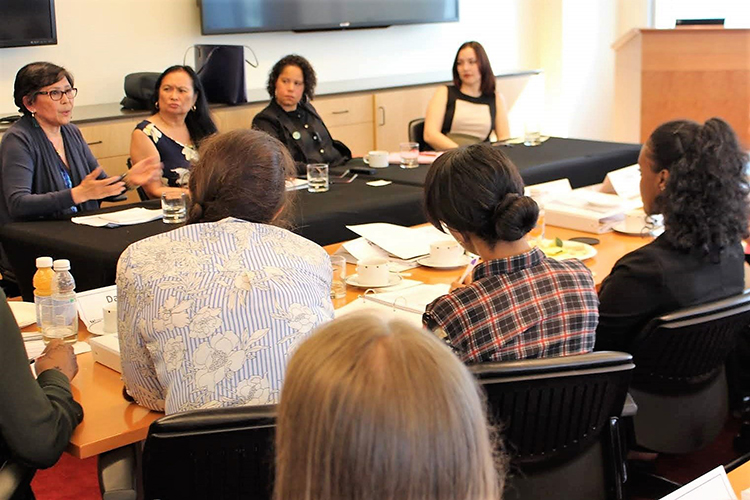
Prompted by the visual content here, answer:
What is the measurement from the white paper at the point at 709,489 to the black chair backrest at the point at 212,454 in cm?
63

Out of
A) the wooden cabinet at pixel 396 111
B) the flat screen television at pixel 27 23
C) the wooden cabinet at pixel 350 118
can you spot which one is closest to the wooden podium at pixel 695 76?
the wooden cabinet at pixel 396 111

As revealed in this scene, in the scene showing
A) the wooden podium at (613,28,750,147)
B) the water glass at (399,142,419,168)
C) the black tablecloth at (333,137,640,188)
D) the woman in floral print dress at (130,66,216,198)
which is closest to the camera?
→ the woman in floral print dress at (130,66,216,198)

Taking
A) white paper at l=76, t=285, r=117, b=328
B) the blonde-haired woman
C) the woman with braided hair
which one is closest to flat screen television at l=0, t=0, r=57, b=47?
white paper at l=76, t=285, r=117, b=328

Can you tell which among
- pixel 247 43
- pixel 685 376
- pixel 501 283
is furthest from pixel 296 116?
pixel 501 283

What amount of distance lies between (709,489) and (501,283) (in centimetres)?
62

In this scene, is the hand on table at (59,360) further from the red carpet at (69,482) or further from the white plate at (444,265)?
the white plate at (444,265)

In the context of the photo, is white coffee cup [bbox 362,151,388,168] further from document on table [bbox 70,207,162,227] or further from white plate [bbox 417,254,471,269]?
white plate [bbox 417,254,471,269]

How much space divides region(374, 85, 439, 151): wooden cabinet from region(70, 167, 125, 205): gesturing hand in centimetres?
297

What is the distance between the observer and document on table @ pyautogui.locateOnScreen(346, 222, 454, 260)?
2.94 m

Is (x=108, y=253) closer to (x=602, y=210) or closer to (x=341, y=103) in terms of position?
(x=602, y=210)

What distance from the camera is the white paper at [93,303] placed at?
2.39m

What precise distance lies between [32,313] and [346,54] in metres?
4.52

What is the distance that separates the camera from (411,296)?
8.36 feet

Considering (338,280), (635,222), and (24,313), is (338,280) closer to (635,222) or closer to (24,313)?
(24,313)
